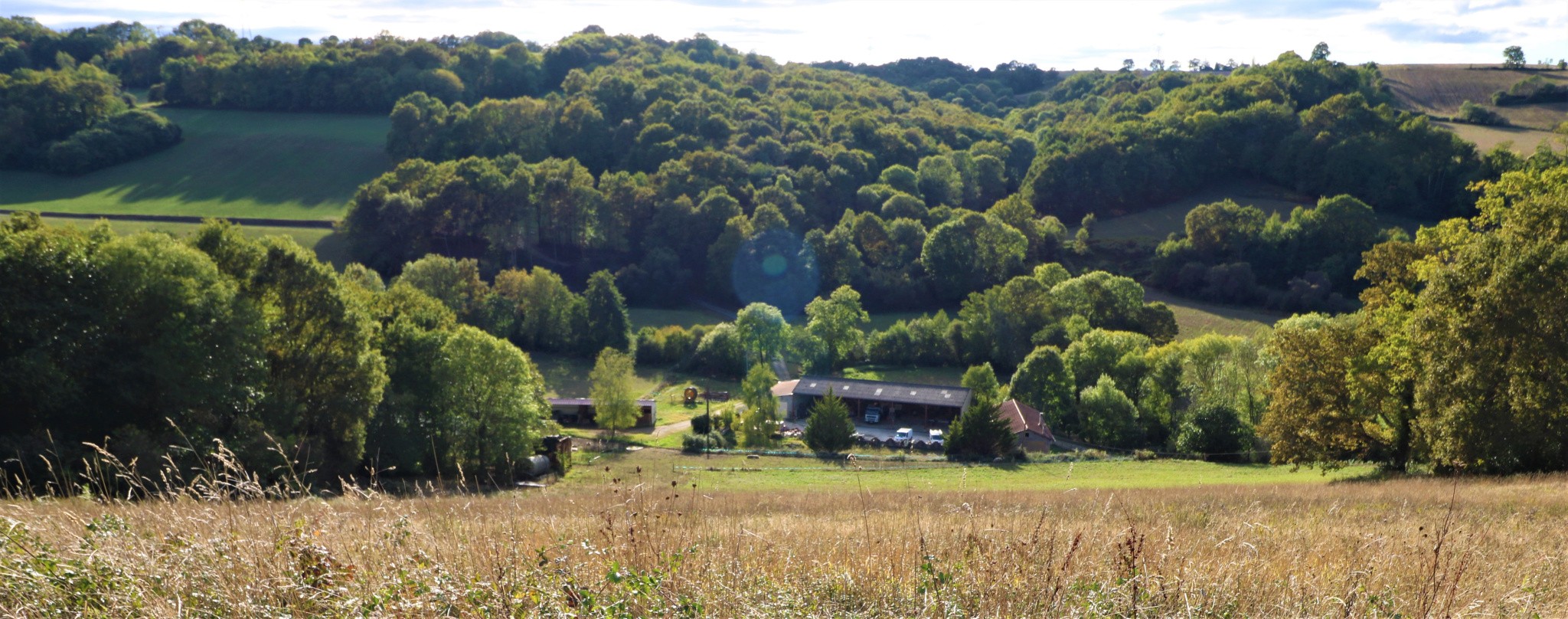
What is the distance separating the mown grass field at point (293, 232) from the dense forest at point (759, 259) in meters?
1.88

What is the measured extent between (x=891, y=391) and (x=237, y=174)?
58.5m

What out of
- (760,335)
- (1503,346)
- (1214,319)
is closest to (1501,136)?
(1214,319)

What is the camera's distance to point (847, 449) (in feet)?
118

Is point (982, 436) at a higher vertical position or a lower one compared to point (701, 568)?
lower

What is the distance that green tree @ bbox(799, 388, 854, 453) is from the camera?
35781 mm

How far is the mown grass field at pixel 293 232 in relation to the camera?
61188 mm

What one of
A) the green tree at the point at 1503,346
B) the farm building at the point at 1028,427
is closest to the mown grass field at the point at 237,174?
the farm building at the point at 1028,427

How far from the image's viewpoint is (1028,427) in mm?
36844

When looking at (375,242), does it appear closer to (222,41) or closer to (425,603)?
(222,41)

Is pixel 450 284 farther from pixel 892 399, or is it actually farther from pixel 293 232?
pixel 892 399

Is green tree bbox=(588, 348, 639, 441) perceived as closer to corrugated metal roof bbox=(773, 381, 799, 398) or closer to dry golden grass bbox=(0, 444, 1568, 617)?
corrugated metal roof bbox=(773, 381, 799, 398)

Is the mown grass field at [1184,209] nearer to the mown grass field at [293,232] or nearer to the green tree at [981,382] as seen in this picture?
the green tree at [981,382]

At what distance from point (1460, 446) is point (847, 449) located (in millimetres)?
20984

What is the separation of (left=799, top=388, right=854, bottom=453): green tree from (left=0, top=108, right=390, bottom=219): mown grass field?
4902 cm
